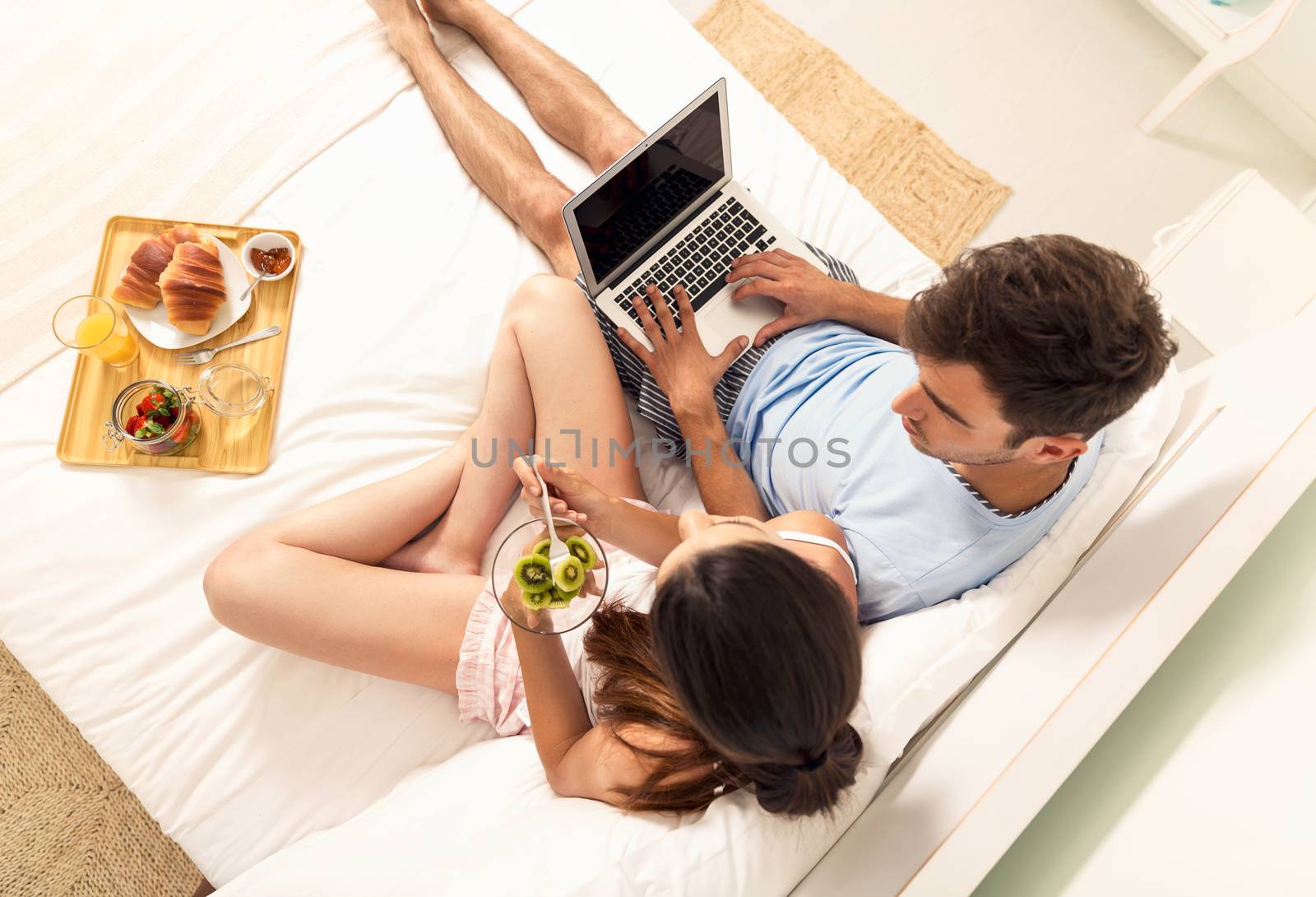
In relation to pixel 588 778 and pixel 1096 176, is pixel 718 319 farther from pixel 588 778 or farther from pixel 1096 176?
pixel 1096 176

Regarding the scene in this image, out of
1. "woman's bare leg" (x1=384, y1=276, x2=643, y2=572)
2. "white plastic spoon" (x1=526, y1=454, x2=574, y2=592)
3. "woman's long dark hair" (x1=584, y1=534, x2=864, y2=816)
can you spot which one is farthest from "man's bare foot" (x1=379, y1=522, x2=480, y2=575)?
"woman's long dark hair" (x1=584, y1=534, x2=864, y2=816)

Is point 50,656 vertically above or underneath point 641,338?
underneath

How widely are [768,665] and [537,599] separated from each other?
34cm

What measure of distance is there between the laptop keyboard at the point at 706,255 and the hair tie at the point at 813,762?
2.64 ft

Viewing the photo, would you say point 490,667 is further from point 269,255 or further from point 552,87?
point 552,87

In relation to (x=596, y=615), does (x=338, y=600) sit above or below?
below

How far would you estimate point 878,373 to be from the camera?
1.32 metres

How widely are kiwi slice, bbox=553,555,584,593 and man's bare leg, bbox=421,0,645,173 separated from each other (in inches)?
34.9

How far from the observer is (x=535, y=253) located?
1.59 meters

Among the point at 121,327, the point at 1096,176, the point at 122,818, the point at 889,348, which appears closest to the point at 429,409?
Answer: the point at 121,327

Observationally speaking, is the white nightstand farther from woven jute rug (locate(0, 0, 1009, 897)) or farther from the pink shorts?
the pink shorts

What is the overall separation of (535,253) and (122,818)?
1422 mm

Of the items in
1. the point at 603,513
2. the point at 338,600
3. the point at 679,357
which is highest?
the point at 679,357

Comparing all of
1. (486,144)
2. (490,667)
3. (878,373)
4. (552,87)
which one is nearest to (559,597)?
(490,667)
